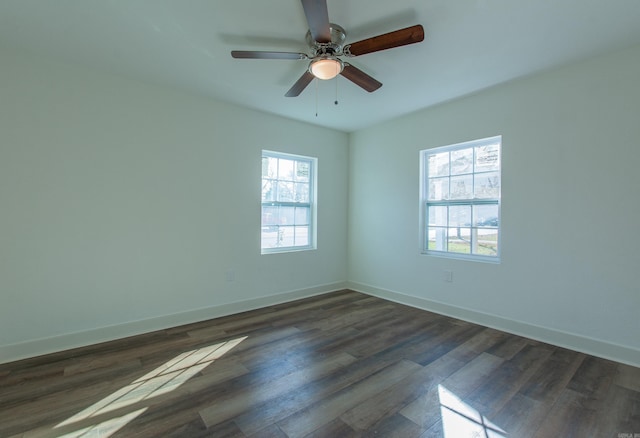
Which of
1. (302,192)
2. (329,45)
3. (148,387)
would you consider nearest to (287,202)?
(302,192)

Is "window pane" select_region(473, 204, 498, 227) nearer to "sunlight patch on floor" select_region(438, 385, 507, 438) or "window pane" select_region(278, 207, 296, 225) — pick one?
"sunlight patch on floor" select_region(438, 385, 507, 438)

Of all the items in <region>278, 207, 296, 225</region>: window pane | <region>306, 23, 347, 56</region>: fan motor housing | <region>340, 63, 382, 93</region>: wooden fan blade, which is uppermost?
<region>306, 23, 347, 56</region>: fan motor housing

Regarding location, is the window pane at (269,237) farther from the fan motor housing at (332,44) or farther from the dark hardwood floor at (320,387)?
the fan motor housing at (332,44)

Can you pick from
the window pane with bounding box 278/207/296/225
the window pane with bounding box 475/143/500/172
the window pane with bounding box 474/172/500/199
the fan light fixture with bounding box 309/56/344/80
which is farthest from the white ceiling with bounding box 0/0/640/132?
the window pane with bounding box 278/207/296/225

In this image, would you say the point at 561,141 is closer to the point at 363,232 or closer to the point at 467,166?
the point at 467,166

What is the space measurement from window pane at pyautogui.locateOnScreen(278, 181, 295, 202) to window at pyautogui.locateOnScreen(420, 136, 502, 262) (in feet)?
5.86

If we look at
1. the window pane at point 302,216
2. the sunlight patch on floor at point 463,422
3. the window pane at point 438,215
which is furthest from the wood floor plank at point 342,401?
the window pane at point 302,216

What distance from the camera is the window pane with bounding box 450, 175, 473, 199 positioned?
345 centimetres

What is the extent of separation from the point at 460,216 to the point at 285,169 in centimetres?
235

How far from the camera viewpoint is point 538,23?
2082 mm

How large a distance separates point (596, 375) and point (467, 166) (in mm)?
2208

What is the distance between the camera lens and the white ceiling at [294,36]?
1947 millimetres

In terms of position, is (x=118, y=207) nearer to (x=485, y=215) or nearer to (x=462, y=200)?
(x=462, y=200)

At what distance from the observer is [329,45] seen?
2072 mm
